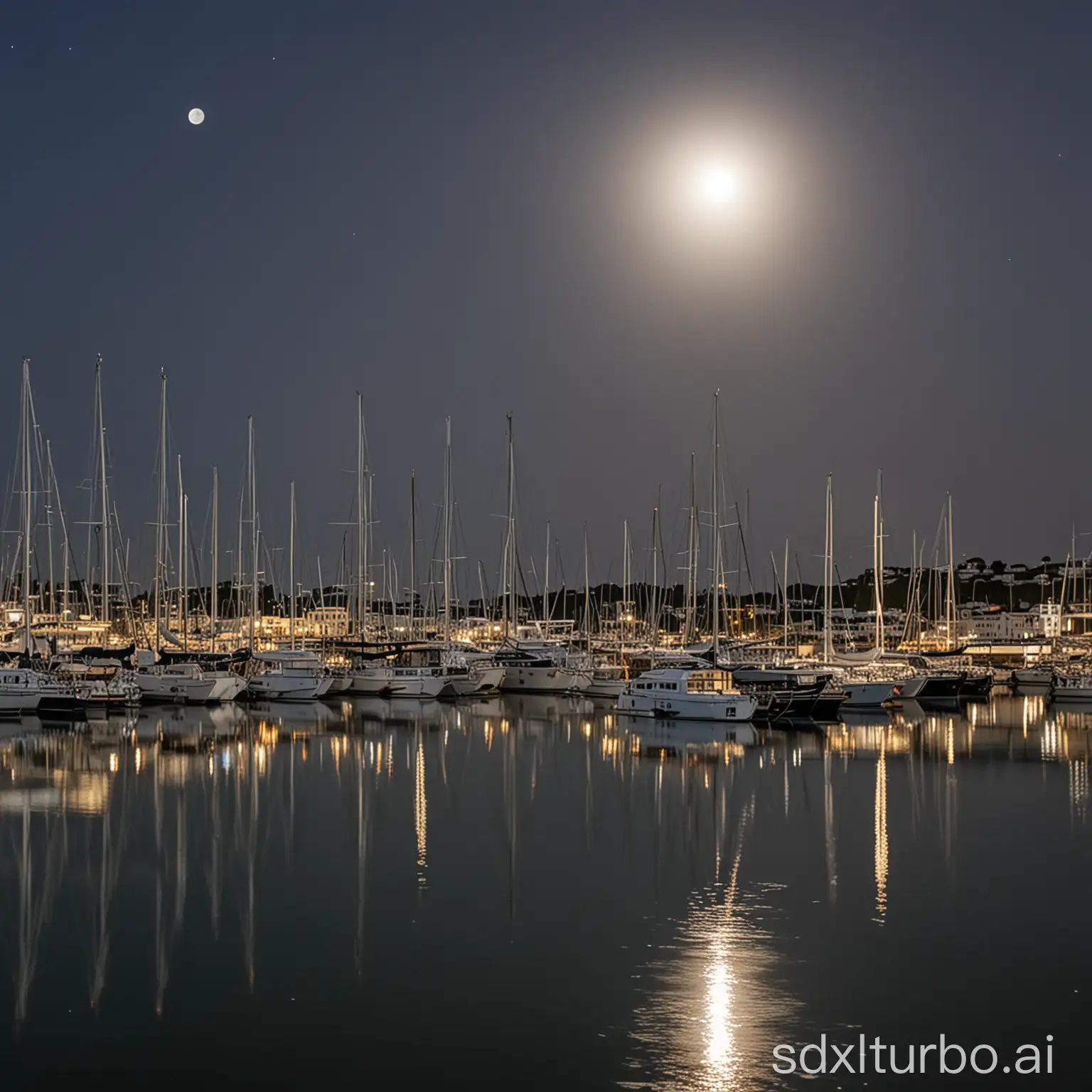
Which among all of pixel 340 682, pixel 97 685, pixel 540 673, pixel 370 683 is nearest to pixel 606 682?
pixel 540 673

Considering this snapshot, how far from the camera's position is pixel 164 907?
2058 cm

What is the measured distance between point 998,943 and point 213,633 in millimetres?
59924

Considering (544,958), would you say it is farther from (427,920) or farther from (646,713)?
(646,713)

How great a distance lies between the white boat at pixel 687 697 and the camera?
5241 cm

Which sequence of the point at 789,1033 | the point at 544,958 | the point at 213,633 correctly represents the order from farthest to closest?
the point at 213,633 → the point at 544,958 → the point at 789,1033

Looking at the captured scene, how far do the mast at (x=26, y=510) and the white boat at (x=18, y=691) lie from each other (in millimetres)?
3990

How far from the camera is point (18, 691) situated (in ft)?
174

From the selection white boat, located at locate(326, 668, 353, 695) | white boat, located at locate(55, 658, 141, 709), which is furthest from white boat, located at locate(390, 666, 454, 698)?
white boat, located at locate(55, 658, 141, 709)

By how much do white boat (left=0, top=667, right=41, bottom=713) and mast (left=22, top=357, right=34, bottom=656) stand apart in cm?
399

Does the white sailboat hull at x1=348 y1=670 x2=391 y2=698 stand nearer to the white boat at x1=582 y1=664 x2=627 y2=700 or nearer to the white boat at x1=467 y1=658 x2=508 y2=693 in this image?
the white boat at x1=467 y1=658 x2=508 y2=693

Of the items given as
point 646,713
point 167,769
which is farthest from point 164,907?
point 646,713

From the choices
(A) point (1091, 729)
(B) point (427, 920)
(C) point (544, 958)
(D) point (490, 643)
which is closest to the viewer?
(C) point (544, 958)

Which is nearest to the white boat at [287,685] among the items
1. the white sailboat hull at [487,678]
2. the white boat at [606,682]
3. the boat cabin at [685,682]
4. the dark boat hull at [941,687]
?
the white sailboat hull at [487,678]

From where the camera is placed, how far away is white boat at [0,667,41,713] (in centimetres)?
5297
